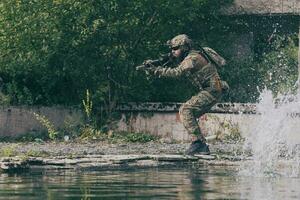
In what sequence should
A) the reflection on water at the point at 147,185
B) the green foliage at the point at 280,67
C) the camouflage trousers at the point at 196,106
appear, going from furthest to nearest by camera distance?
the green foliage at the point at 280,67
the camouflage trousers at the point at 196,106
the reflection on water at the point at 147,185

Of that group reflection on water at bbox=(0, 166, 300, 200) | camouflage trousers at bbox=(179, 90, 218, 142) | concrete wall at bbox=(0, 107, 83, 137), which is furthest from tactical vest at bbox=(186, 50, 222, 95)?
concrete wall at bbox=(0, 107, 83, 137)

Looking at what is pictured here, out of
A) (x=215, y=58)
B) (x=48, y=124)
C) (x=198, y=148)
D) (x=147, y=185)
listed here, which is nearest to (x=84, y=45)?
(x=48, y=124)

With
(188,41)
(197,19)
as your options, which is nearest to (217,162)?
(188,41)

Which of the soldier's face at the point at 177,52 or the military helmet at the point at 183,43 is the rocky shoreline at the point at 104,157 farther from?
the military helmet at the point at 183,43

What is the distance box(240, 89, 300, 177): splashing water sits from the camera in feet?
58.2

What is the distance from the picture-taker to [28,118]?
25062mm

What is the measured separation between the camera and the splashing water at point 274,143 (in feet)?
58.2

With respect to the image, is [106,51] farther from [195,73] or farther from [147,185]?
[147,185]

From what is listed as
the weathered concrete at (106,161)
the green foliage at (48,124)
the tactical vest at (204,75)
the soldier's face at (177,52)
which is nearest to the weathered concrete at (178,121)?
the green foliage at (48,124)

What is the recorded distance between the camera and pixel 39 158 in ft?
58.2

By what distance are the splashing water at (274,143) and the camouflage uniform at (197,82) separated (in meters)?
0.84

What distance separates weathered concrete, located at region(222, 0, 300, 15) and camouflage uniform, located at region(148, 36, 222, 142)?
27.1 feet

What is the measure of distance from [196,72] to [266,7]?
9019 mm

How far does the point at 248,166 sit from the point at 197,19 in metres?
9.35
